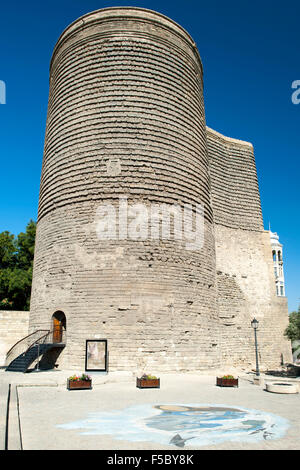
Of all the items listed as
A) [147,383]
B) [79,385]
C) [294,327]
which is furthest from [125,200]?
[294,327]

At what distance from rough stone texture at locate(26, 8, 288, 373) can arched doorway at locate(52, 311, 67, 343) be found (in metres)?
0.43

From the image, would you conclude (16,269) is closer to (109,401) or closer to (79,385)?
(79,385)

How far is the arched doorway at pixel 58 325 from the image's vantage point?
50.2 ft

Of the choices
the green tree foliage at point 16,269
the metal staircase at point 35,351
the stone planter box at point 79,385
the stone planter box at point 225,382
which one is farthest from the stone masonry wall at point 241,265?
the green tree foliage at point 16,269

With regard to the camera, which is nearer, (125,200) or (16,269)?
(125,200)

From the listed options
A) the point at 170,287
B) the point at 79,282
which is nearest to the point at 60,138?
the point at 79,282

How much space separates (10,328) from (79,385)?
12.7 m

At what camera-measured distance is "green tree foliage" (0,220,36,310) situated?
26.8 metres

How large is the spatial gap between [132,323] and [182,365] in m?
2.56

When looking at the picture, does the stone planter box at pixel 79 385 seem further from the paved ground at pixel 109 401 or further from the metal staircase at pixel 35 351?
the metal staircase at pixel 35 351

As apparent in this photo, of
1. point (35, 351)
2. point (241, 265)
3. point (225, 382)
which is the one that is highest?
point (241, 265)

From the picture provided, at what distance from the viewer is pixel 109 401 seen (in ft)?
27.6

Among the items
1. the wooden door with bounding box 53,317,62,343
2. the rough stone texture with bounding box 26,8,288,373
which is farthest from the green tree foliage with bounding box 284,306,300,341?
the wooden door with bounding box 53,317,62,343
